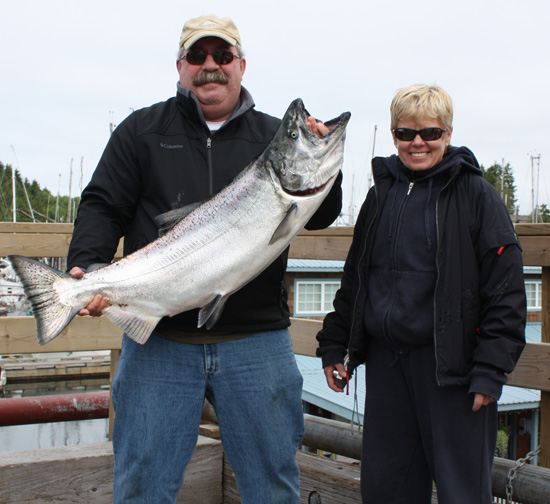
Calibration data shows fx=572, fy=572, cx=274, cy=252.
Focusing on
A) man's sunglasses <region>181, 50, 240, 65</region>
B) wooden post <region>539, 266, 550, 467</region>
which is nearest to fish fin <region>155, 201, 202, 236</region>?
man's sunglasses <region>181, 50, 240, 65</region>

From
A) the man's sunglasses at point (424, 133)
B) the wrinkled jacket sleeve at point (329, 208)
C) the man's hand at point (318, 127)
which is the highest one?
the man's sunglasses at point (424, 133)

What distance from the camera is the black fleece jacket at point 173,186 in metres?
2.77

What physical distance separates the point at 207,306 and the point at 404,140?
127 cm

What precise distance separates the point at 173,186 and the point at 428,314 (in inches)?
52.9

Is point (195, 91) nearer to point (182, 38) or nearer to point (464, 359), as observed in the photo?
point (182, 38)

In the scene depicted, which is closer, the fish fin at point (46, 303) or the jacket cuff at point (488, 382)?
the jacket cuff at point (488, 382)

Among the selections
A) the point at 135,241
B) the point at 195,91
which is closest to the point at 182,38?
the point at 195,91

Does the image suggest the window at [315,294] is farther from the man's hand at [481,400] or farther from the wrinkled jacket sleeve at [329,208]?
the man's hand at [481,400]

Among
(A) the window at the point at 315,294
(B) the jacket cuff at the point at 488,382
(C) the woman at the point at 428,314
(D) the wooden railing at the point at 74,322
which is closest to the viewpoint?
(B) the jacket cuff at the point at 488,382

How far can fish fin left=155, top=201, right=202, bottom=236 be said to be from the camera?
8.61 feet

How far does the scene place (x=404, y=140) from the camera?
284 cm

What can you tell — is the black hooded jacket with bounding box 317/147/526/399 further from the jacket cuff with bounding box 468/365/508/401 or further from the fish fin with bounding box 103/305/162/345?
the fish fin with bounding box 103/305/162/345

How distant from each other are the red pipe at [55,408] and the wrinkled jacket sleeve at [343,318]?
6.99 ft

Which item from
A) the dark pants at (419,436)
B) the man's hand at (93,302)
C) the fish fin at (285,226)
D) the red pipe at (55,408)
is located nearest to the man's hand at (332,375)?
the dark pants at (419,436)
